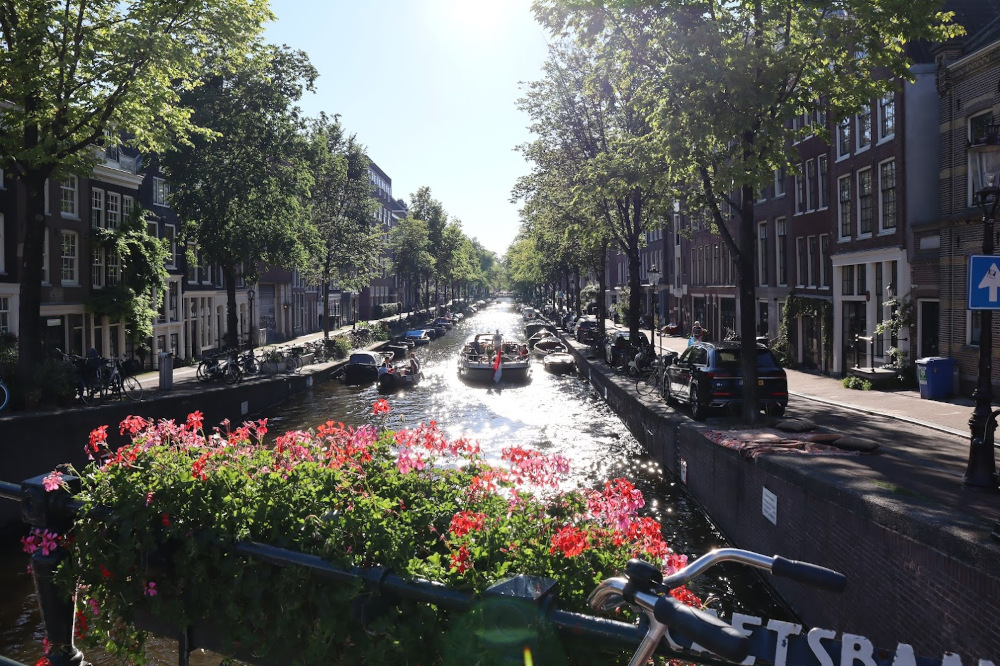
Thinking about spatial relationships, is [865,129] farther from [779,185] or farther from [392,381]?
[392,381]

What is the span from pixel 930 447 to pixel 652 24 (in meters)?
10.5

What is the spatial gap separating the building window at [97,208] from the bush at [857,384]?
30.7m

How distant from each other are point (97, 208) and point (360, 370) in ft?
44.7

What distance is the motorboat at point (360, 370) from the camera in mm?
36844

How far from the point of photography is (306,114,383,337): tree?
51.8 meters

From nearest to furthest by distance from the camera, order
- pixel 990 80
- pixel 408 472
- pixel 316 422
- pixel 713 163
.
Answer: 1. pixel 408 472
2. pixel 713 163
3. pixel 990 80
4. pixel 316 422

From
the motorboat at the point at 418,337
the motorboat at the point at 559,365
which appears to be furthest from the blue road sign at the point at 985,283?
the motorboat at the point at 418,337

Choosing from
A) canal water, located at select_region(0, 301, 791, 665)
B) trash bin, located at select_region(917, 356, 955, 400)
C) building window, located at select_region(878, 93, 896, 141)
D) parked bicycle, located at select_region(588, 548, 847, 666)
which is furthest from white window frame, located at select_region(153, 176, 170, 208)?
parked bicycle, located at select_region(588, 548, 847, 666)

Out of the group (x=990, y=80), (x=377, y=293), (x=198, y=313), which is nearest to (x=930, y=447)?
(x=990, y=80)

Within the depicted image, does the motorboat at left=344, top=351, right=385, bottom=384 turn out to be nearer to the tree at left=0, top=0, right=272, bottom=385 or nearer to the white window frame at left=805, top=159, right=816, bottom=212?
the tree at left=0, top=0, right=272, bottom=385

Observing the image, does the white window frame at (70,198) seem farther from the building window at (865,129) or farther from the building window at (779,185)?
the building window at (779,185)

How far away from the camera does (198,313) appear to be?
44.7 m

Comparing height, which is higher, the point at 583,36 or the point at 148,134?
the point at 583,36

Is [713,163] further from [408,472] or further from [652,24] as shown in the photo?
[408,472]
